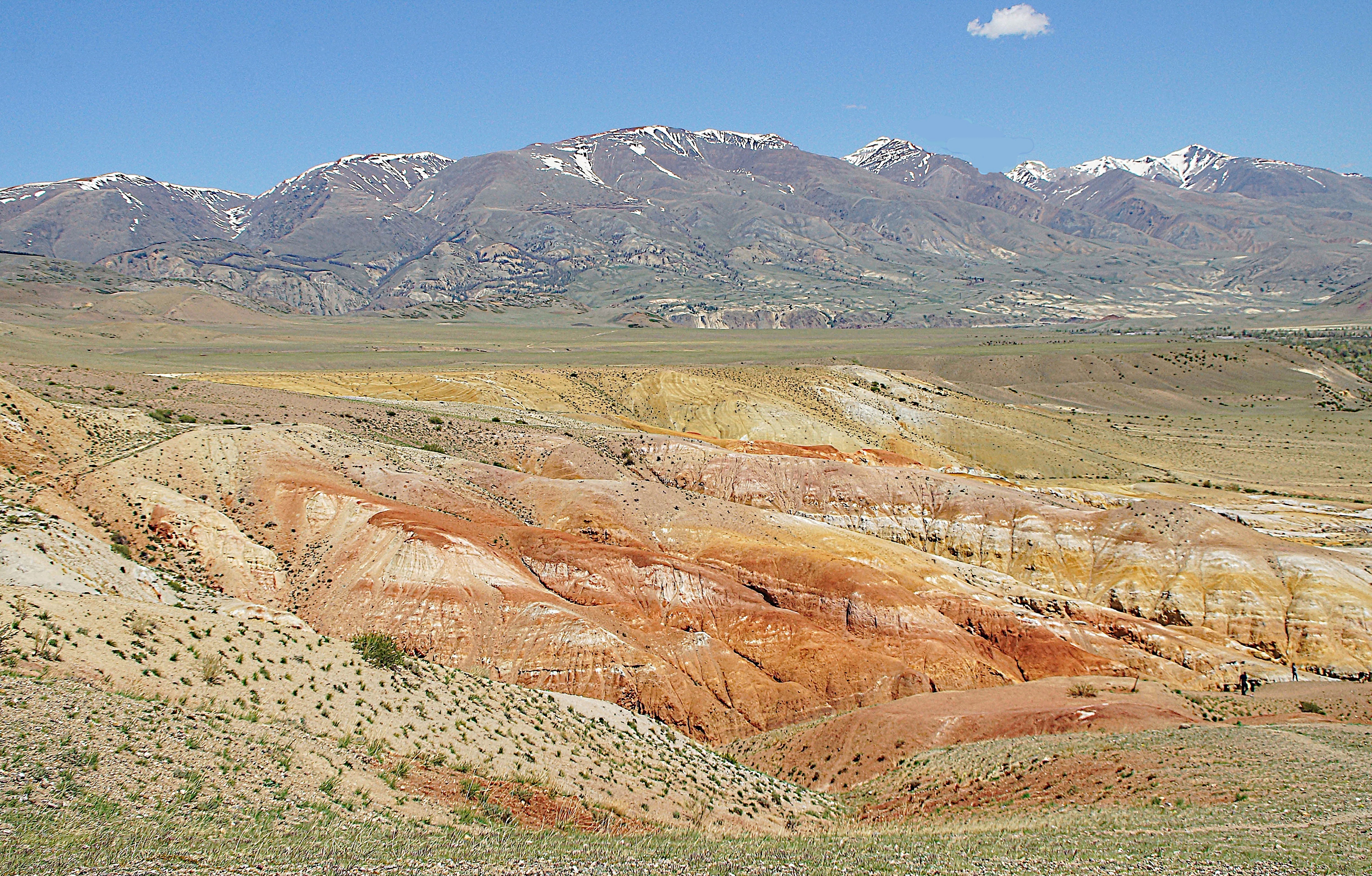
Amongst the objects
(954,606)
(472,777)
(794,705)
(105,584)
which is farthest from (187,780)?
(954,606)

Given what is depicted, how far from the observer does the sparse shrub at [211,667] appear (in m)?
17.6

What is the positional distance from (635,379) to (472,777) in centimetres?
7853

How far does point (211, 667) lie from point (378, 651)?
4979 mm

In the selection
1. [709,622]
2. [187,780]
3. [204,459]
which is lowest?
[709,622]

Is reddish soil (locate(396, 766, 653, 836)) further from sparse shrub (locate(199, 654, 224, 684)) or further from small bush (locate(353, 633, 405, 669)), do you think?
small bush (locate(353, 633, 405, 669))

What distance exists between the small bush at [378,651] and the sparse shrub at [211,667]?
430 cm

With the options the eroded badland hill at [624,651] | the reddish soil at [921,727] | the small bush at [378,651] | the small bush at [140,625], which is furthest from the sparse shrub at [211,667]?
the reddish soil at [921,727]

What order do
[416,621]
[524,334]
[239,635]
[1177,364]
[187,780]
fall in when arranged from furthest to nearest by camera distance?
[524,334]
[1177,364]
[416,621]
[239,635]
[187,780]

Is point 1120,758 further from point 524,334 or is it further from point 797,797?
point 524,334

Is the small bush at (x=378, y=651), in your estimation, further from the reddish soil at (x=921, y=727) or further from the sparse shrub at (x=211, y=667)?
the reddish soil at (x=921, y=727)

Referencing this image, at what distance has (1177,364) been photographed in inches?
5610

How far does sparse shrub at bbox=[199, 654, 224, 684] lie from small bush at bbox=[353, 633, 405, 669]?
4.30 m

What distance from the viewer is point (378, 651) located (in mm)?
22375

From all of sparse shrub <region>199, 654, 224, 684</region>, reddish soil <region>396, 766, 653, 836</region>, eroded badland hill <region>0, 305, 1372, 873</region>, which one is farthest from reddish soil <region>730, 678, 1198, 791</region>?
sparse shrub <region>199, 654, 224, 684</region>
